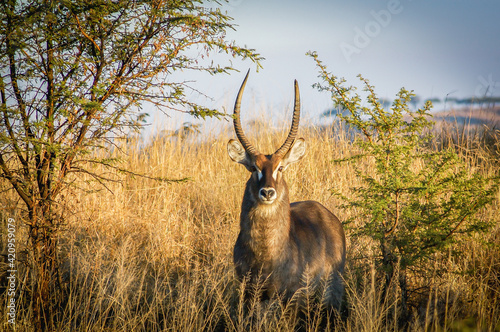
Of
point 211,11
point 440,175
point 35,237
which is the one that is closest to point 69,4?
point 211,11

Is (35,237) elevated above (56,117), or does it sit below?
below

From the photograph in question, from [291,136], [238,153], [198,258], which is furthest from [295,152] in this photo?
[198,258]

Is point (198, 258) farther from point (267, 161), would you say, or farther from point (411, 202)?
point (411, 202)

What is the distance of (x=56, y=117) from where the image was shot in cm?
417

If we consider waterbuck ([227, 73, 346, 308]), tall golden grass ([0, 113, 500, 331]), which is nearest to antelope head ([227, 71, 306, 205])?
waterbuck ([227, 73, 346, 308])

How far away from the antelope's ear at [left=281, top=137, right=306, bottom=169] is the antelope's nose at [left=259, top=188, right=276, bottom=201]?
2.60ft

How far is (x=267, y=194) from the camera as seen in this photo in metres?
4.15

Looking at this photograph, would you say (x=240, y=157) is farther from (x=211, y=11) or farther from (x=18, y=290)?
(x=18, y=290)

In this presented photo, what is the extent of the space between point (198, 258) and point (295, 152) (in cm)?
203

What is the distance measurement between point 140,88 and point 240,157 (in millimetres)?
1359

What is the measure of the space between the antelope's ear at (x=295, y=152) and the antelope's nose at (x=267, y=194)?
791mm

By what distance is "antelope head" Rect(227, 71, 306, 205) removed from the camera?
168 inches

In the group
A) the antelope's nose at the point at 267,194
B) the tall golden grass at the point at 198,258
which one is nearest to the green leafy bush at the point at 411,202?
the tall golden grass at the point at 198,258

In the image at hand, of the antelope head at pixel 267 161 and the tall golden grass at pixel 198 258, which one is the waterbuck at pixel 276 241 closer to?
the antelope head at pixel 267 161
